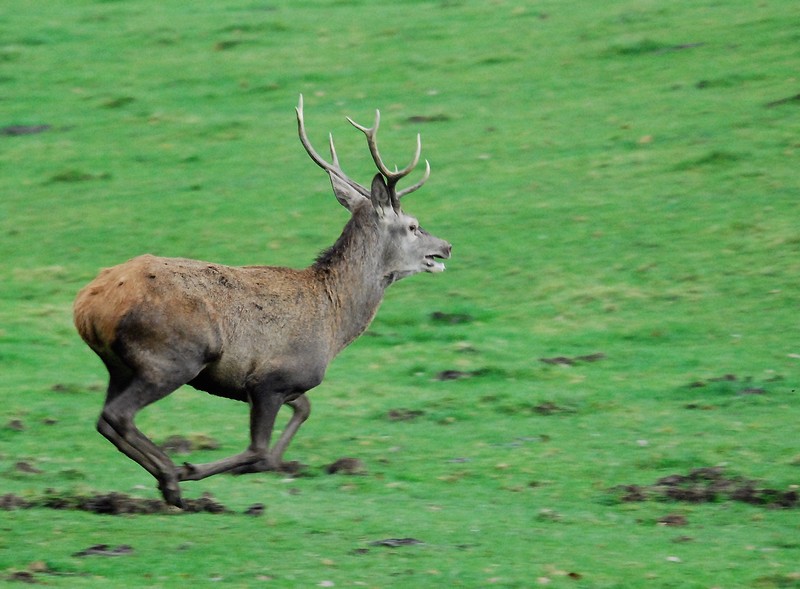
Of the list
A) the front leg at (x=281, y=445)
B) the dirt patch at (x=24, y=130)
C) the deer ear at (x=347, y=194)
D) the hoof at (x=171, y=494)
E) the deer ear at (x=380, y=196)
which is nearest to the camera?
the hoof at (x=171, y=494)

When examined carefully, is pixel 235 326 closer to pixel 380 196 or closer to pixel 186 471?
pixel 186 471

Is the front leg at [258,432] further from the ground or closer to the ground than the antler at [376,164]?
closer to the ground

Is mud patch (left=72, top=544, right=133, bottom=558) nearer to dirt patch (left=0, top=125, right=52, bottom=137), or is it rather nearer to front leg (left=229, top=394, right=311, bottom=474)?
front leg (left=229, top=394, right=311, bottom=474)

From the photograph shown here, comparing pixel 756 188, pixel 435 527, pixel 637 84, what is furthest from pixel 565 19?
pixel 435 527

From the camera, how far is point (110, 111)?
2300 centimetres

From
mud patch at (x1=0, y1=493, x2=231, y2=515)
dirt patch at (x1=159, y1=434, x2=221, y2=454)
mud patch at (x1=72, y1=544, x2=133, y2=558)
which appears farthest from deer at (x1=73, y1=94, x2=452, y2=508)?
dirt patch at (x1=159, y1=434, x2=221, y2=454)

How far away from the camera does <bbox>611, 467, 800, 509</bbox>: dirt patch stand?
405 inches

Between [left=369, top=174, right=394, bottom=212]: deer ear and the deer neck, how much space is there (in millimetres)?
131

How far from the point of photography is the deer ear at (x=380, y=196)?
35.5ft

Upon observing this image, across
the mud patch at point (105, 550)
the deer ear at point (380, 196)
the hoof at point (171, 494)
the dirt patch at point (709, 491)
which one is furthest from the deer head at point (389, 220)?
the mud patch at point (105, 550)

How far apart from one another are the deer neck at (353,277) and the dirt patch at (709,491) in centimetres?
224

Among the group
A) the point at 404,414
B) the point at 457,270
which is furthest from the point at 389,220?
the point at 457,270

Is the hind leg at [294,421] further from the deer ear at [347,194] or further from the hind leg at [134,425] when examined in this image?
the deer ear at [347,194]

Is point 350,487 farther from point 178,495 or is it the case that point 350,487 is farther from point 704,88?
point 704,88
